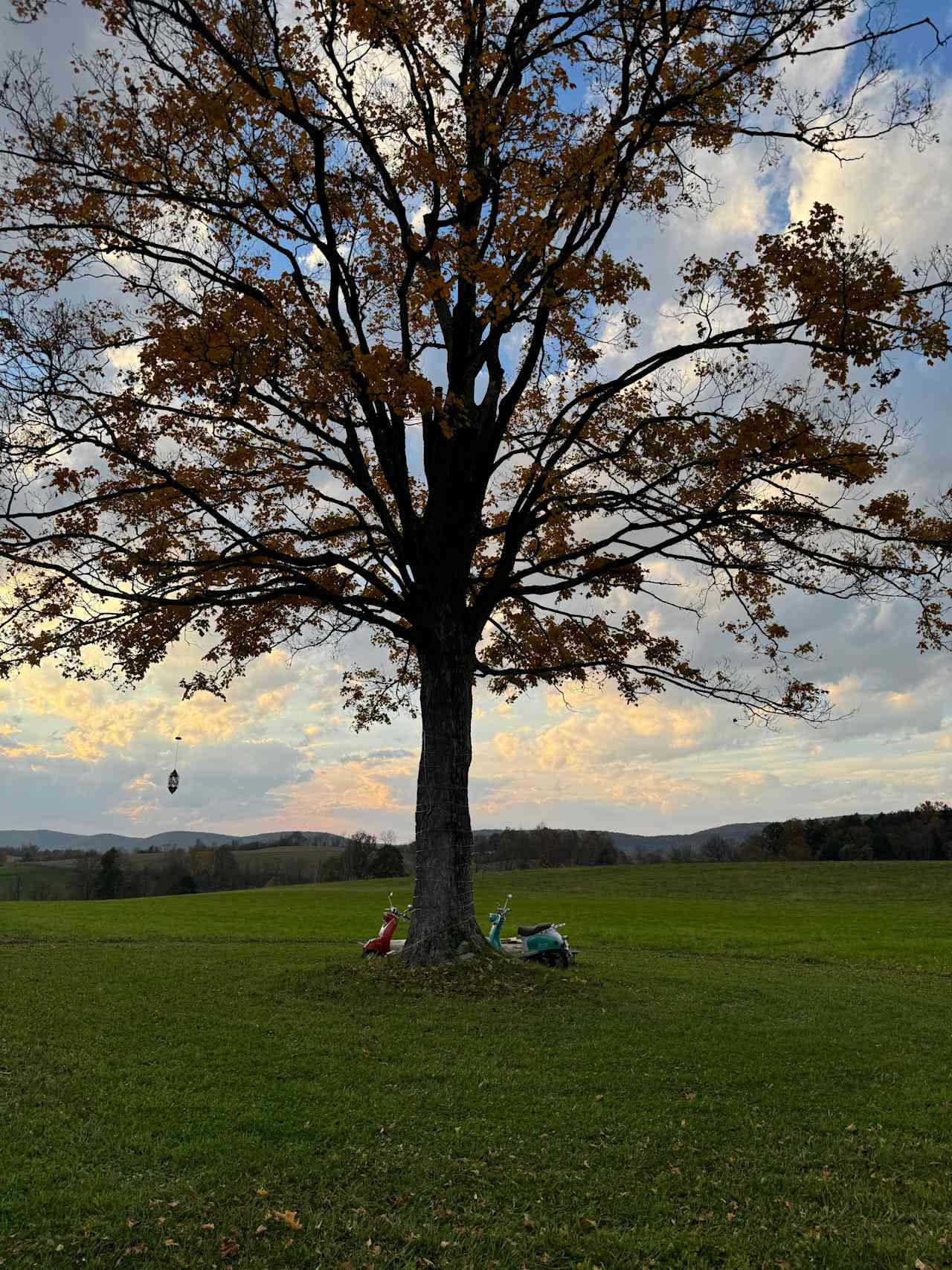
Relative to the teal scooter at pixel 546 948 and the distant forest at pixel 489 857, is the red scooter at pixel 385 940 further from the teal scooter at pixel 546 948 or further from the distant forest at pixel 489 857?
the distant forest at pixel 489 857

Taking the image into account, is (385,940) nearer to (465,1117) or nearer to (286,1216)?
(465,1117)

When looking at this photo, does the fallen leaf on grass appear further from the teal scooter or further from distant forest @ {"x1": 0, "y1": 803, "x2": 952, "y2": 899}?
distant forest @ {"x1": 0, "y1": 803, "x2": 952, "y2": 899}

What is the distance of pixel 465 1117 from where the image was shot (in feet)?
22.2

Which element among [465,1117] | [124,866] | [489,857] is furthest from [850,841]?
[465,1117]

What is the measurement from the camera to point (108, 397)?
522 inches

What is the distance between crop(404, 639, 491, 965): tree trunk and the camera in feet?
41.8

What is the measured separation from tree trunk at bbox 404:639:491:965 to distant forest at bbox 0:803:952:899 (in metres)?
58.9

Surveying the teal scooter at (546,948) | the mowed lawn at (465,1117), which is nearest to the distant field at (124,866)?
the teal scooter at (546,948)

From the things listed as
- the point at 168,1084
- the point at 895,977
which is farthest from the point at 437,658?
the point at 895,977

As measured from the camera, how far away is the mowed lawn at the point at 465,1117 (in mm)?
4844

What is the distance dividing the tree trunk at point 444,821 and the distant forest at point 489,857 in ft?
193

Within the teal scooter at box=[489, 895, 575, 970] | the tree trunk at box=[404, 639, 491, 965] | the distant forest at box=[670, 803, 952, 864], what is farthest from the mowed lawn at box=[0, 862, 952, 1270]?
the distant forest at box=[670, 803, 952, 864]

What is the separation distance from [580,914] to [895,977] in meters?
20.3

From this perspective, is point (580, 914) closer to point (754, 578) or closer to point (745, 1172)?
point (754, 578)
